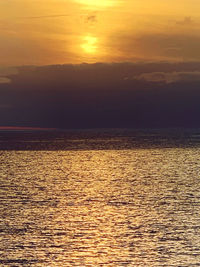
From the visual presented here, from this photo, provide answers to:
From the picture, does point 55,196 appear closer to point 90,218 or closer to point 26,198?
point 26,198

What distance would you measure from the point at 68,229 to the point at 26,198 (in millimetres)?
20406

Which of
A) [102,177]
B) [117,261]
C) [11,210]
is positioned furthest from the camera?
[102,177]

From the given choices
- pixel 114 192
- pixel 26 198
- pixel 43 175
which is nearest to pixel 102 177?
pixel 43 175

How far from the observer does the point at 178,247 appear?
3628 cm

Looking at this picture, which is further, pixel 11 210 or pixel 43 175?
pixel 43 175

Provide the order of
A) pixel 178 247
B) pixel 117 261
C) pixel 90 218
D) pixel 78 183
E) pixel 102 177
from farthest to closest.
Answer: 1. pixel 102 177
2. pixel 78 183
3. pixel 90 218
4. pixel 178 247
5. pixel 117 261

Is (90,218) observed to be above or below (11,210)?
below

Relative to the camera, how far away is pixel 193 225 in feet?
143

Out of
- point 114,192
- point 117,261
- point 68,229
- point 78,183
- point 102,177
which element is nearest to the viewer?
point 117,261

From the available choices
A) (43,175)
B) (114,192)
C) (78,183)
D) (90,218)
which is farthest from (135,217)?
(43,175)

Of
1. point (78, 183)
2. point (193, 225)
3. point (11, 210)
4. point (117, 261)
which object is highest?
point (78, 183)

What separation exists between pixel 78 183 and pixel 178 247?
4571 cm

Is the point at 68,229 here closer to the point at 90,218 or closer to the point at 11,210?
the point at 90,218

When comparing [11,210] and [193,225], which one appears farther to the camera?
[11,210]
